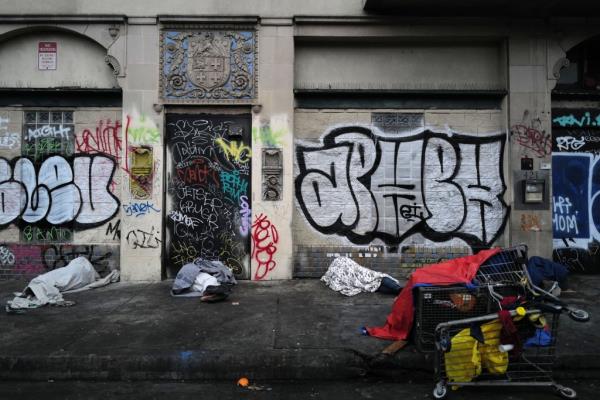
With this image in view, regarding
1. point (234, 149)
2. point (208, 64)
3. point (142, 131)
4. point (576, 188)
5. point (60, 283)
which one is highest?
point (208, 64)

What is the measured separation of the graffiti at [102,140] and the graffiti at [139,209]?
0.95 m

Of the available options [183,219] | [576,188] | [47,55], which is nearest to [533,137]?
[576,188]

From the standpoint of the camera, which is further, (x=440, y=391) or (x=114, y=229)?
(x=114, y=229)

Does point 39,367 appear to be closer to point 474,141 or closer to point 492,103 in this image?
point 474,141

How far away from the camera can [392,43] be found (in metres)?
8.12

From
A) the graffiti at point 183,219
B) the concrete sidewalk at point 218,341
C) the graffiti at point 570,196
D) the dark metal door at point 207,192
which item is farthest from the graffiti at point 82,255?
the graffiti at point 570,196

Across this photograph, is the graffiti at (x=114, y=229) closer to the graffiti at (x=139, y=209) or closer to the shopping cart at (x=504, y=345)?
A: the graffiti at (x=139, y=209)

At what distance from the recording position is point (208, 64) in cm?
782

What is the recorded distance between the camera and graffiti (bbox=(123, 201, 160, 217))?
7750 mm

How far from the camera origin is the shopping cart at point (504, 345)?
391 centimetres

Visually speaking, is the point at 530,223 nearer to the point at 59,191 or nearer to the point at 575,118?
the point at 575,118

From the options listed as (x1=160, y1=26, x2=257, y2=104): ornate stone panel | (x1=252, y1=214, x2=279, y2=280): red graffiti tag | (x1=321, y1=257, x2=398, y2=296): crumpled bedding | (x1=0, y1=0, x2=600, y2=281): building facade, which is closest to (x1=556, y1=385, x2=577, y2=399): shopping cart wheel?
(x1=321, y1=257, x2=398, y2=296): crumpled bedding

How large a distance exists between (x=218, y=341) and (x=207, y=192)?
10.9ft

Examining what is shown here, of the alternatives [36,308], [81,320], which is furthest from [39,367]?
[36,308]
